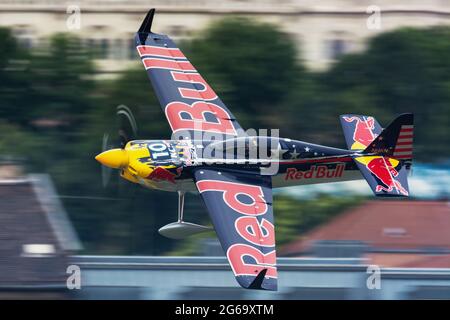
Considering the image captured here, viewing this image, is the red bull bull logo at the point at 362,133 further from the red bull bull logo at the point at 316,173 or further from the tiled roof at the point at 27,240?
the tiled roof at the point at 27,240

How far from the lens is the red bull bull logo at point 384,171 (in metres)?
29.7

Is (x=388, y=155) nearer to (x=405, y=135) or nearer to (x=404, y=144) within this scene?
(x=404, y=144)

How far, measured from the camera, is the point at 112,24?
65125 millimetres

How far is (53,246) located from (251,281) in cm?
1609

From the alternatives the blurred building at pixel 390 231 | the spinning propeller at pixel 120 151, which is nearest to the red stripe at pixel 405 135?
the spinning propeller at pixel 120 151

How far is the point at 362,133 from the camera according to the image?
31.5 meters

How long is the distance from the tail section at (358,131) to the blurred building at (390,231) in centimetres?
1594

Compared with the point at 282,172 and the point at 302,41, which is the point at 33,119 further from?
the point at 282,172

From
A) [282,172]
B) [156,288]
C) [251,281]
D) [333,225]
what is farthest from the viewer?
[333,225]

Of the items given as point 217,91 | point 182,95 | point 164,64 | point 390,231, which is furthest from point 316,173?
point 217,91

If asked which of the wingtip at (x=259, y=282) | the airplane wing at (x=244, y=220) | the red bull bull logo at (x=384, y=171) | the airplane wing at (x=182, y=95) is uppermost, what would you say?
the airplane wing at (x=182, y=95)
